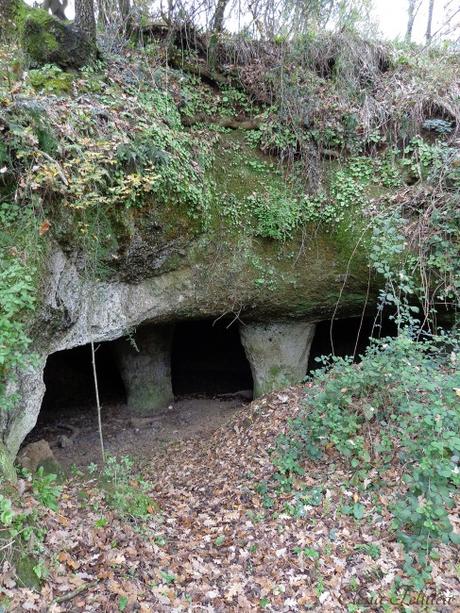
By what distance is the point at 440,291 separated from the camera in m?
6.26

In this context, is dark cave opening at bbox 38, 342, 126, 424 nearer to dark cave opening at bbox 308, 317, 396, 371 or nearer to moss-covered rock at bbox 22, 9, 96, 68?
dark cave opening at bbox 308, 317, 396, 371

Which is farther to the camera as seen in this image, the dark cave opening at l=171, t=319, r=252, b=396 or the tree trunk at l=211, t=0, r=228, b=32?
the dark cave opening at l=171, t=319, r=252, b=396

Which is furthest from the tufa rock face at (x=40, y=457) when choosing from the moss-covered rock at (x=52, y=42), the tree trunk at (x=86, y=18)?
the tree trunk at (x=86, y=18)

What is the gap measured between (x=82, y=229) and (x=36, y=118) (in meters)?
1.14

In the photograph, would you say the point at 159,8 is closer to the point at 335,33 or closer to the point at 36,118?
the point at 335,33

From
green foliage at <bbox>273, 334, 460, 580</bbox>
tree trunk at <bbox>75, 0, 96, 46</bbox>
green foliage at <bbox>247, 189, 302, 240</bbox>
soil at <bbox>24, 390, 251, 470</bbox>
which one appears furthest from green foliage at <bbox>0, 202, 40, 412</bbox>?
green foliage at <bbox>247, 189, 302, 240</bbox>

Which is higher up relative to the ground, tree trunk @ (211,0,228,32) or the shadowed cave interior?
tree trunk @ (211,0,228,32)

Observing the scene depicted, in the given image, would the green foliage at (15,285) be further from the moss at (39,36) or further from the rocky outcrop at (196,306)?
the moss at (39,36)

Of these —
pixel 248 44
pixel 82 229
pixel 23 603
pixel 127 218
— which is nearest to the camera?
pixel 23 603

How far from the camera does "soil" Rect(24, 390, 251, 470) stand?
693 cm

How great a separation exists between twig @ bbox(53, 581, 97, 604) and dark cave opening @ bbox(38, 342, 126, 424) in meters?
6.41

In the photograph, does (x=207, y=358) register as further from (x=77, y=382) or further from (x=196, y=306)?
(x=196, y=306)

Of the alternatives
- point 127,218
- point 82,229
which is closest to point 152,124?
point 127,218

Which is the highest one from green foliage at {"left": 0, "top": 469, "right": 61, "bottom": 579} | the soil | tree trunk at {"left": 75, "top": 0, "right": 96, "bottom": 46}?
tree trunk at {"left": 75, "top": 0, "right": 96, "bottom": 46}
